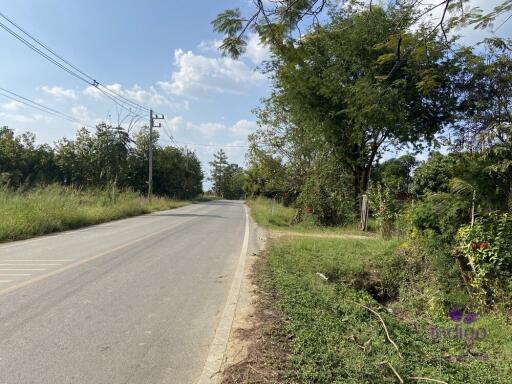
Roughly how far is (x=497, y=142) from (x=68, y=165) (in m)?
45.8

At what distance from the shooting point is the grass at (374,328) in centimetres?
418

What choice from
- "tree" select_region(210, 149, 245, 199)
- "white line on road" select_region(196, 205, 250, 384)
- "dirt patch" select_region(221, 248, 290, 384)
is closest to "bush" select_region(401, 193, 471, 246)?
"dirt patch" select_region(221, 248, 290, 384)

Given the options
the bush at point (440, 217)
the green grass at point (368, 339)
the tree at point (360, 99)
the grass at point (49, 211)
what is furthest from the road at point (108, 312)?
the tree at point (360, 99)

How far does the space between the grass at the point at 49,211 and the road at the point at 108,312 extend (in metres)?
3.29

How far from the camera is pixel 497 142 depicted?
1038cm

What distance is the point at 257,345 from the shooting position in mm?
4734

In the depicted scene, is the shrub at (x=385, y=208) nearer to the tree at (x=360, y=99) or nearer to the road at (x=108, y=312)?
the tree at (x=360, y=99)

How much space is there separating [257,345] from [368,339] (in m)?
1.27

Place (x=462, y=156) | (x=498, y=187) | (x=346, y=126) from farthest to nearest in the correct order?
(x=346, y=126) → (x=462, y=156) → (x=498, y=187)

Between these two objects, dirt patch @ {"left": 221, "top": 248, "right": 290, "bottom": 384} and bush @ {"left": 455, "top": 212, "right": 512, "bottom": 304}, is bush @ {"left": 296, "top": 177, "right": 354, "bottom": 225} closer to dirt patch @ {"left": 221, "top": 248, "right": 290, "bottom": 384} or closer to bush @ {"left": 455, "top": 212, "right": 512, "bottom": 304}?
bush @ {"left": 455, "top": 212, "right": 512, "bottom": 304}

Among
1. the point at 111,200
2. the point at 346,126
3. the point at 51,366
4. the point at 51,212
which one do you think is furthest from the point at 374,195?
the point at 111,200

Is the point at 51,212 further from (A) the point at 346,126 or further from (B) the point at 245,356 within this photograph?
(B) the point at 245,356

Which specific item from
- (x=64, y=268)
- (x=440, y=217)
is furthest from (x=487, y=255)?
(x=64, y=268)

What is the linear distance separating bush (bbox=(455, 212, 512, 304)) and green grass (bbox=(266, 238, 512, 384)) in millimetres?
468
